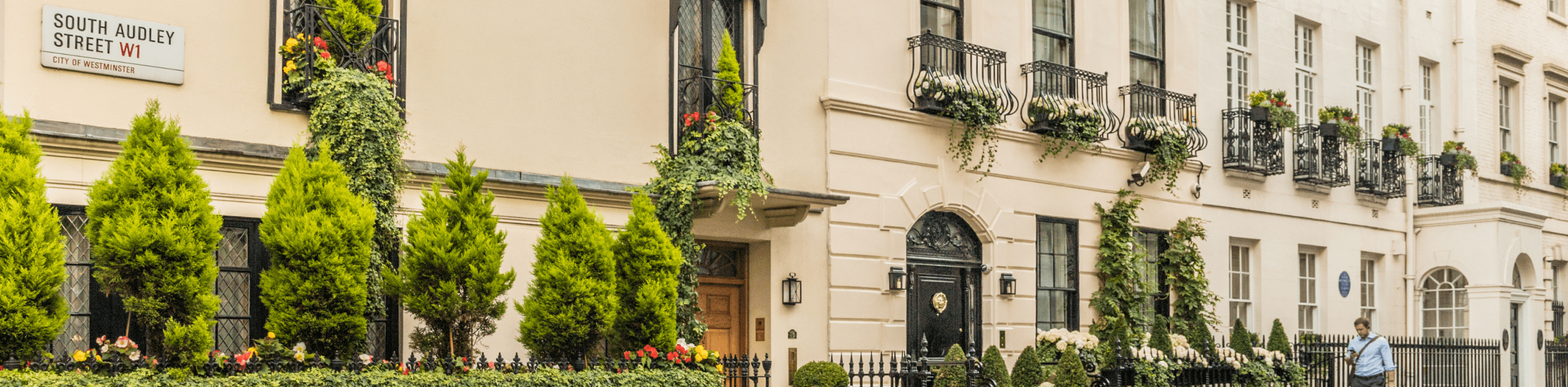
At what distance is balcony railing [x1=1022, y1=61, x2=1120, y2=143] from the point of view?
16719mm

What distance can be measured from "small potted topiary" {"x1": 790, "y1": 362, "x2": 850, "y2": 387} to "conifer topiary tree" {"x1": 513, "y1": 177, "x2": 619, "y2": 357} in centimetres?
257

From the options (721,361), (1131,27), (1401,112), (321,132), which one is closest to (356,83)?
(321,132)

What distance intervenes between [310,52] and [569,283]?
2723 millimetres

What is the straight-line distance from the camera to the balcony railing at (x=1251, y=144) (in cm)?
1938

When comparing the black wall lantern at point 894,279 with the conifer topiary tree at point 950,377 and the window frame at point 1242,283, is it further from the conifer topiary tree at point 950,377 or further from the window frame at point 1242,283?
the window frame at point 1242,283

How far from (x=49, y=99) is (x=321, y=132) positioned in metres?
1.90

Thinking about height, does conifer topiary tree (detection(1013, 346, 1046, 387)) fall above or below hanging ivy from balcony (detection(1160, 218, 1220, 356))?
below

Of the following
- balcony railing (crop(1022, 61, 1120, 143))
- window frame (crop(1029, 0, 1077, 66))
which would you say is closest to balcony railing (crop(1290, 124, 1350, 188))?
balcony railing (crop(1022, 61, 1120, 143))

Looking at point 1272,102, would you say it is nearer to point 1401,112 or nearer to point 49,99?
point 1401,112

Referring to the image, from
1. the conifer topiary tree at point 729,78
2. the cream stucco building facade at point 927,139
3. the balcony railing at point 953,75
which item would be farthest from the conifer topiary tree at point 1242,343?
the conifer topiary tree at point 729,78

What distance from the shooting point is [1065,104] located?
16828mm

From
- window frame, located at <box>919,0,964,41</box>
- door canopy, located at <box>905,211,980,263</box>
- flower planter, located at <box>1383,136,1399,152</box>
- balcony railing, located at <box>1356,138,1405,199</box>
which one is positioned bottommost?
door canopy, located at <box>905,211,980,263</box>

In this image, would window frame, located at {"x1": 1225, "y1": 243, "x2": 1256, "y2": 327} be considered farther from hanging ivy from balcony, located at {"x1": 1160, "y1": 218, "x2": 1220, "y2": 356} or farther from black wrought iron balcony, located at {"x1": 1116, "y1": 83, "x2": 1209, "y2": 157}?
black wrought iron balcony, located at {"x1": 1116, "y1": 83, "x2": 1209, "y2": 157}

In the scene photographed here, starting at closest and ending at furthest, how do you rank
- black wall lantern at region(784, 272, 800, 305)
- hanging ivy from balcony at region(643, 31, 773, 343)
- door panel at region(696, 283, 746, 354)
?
hanging ivy from balcony at region(643, 31, 773, 343) < black wall lantern at region(784, 272, 800, 305) < door panel at region(696, 283, 746, 354)
